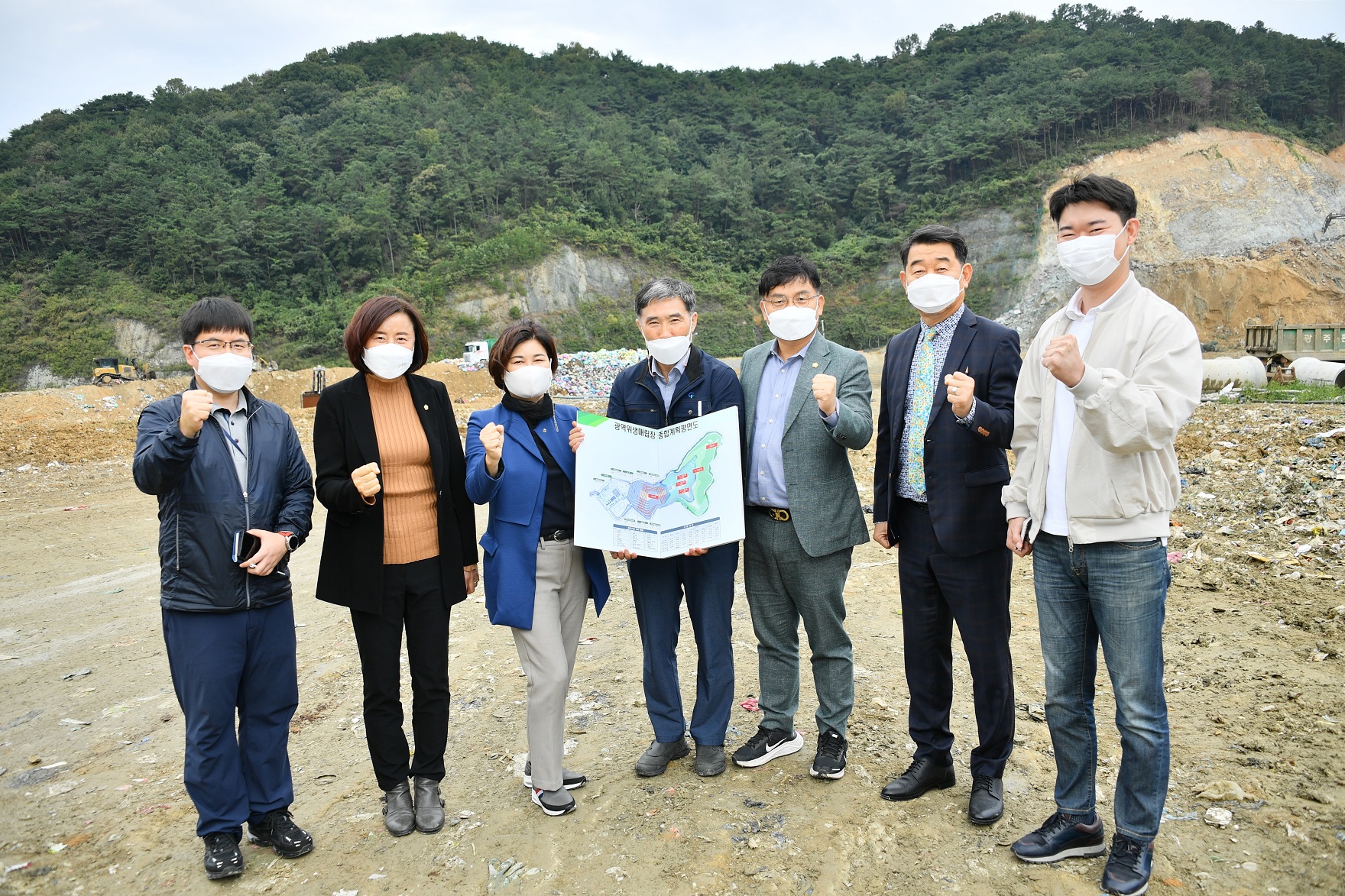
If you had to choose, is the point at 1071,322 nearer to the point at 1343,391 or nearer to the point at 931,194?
the point at 1343,391

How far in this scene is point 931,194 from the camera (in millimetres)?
52562

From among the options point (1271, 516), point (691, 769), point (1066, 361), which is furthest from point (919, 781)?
point (1271, 516)

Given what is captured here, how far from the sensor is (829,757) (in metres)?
3.36

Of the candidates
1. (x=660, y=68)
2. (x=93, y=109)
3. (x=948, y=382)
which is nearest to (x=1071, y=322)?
(x=948, y=382)

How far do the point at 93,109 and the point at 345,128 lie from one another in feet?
88.0

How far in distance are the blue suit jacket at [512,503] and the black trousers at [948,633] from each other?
4.74 ft

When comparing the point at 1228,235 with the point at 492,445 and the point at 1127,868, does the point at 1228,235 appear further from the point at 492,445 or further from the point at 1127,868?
the point at 492,445

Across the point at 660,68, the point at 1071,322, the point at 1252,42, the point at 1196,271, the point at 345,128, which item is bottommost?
the point at 1071,322

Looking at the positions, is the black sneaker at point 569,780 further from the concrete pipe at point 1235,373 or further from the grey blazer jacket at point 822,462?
the concrete pipe at point 1235,373

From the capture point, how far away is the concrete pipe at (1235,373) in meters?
15.8

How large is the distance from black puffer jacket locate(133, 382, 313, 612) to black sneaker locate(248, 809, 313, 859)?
2.80 ft

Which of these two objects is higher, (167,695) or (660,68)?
(660,68)

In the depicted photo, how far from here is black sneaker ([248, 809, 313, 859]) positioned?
9.77ft

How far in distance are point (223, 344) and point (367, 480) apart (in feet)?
2.39
